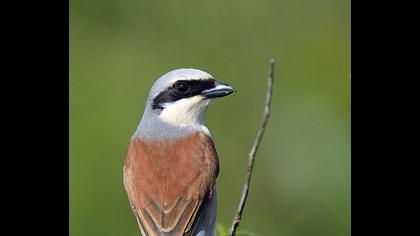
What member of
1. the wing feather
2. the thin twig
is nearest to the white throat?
the wing feather

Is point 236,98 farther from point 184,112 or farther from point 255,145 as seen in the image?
point 255,145

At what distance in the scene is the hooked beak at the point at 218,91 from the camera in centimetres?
455

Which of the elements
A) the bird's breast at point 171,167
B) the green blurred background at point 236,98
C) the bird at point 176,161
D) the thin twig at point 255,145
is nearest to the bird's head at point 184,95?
the bird at point 176,161

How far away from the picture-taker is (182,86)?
470cm

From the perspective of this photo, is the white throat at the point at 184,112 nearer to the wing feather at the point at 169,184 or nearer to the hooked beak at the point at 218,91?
the hooked beak at the point at 218,91

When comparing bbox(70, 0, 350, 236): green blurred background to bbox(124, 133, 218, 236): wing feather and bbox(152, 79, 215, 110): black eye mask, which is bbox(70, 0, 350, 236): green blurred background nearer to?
bbox(124, 133, 218, 236): wing feather

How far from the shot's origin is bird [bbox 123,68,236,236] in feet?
14.6

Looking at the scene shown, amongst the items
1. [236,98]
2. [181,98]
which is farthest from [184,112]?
[236,98]

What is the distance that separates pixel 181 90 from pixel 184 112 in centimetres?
20
